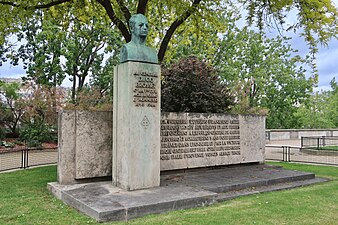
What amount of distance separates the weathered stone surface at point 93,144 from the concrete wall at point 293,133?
19.6 m

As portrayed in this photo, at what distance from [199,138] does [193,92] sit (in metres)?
2.68

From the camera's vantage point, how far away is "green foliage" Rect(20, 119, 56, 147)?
67.7 feet

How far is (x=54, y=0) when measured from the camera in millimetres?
11156

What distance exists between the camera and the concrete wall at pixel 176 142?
8148 millimetres

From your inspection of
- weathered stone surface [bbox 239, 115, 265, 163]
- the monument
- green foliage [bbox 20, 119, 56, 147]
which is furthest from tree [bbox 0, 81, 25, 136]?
weathered stone surface [bbox 239, 115, 265, 163]

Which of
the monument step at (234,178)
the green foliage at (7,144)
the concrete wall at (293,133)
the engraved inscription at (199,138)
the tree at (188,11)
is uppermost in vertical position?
the tree at (188,11)

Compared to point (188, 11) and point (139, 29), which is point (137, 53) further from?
point (188, 11)

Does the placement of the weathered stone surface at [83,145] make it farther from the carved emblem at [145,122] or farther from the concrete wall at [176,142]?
the carved emblem at [145,122]

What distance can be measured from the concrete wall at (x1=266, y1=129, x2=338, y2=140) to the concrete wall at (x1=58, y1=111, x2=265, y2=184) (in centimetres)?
1542

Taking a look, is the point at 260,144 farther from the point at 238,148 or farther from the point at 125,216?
the point at 125,216

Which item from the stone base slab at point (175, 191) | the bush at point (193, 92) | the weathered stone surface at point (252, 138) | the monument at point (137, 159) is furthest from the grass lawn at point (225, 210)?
the bush at point (193, 92)

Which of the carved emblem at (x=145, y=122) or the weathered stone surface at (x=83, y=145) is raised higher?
the carved emblem at (x=145, y=122)

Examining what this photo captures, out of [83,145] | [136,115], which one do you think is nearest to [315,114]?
[136,115]

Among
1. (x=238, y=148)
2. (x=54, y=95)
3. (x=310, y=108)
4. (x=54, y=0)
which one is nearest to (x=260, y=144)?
(x=238, y=148)
